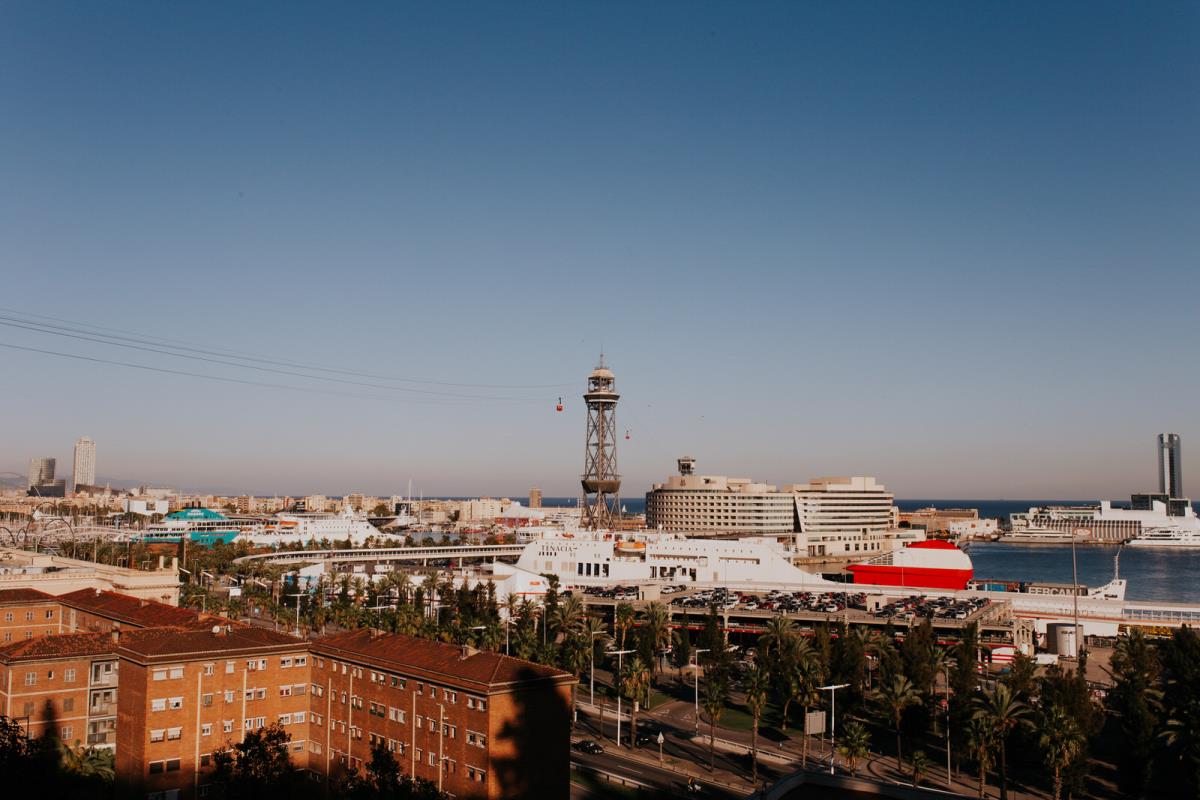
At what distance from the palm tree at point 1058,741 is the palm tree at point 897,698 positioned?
22.2 ft

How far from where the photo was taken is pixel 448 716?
112 ft

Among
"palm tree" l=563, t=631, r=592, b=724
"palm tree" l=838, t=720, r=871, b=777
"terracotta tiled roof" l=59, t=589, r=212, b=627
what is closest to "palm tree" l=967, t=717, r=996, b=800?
"palm tree" l=838, t=720, r=871, b=777

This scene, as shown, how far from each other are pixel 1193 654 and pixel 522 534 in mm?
152425

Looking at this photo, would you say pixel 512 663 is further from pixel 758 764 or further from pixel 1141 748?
pixel 1141 748

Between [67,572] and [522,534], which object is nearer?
[67,572]

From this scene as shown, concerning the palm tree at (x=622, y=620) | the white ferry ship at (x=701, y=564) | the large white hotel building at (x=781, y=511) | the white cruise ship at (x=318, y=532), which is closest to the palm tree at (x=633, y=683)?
the palm tree at (x=622, y=620)

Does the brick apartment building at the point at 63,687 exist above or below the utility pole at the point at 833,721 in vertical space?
above

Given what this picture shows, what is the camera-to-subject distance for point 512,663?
115 feet

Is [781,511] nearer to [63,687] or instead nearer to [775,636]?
[775,636]

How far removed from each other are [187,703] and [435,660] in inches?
354

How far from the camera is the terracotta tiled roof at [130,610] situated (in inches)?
1730

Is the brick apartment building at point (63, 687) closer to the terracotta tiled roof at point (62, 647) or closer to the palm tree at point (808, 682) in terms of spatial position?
the terracotta tiled roof at point (62, 647)

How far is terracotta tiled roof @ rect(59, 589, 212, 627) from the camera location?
144 ft

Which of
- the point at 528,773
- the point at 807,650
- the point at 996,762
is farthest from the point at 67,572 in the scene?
the point at 996,762
